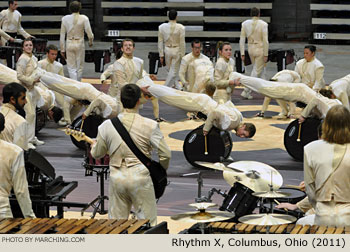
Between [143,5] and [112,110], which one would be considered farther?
[143,5]

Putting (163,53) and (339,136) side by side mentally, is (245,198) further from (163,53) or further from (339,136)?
(163,53)

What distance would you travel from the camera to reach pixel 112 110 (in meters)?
11.4

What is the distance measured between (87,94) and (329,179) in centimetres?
621

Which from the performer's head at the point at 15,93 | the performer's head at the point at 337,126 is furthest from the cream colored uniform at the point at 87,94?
the performer's head at the point at 337,126

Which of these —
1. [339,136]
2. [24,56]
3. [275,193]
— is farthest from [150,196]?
[24,56]

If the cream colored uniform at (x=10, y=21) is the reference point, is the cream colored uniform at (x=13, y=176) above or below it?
below

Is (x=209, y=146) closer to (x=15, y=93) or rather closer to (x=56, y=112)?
(x=56, y=112)

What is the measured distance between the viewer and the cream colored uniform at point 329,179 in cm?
592

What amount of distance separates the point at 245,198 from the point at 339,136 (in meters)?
1.82

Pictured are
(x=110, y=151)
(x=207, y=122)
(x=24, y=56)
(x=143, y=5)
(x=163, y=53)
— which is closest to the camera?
(x=110, y=151)

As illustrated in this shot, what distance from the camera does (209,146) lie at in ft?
35.6

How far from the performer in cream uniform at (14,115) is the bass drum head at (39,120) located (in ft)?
17.7

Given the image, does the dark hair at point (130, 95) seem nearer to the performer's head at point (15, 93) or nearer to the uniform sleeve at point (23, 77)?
the performer's head at point (15, 93)

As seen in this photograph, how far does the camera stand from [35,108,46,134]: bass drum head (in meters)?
12.6
